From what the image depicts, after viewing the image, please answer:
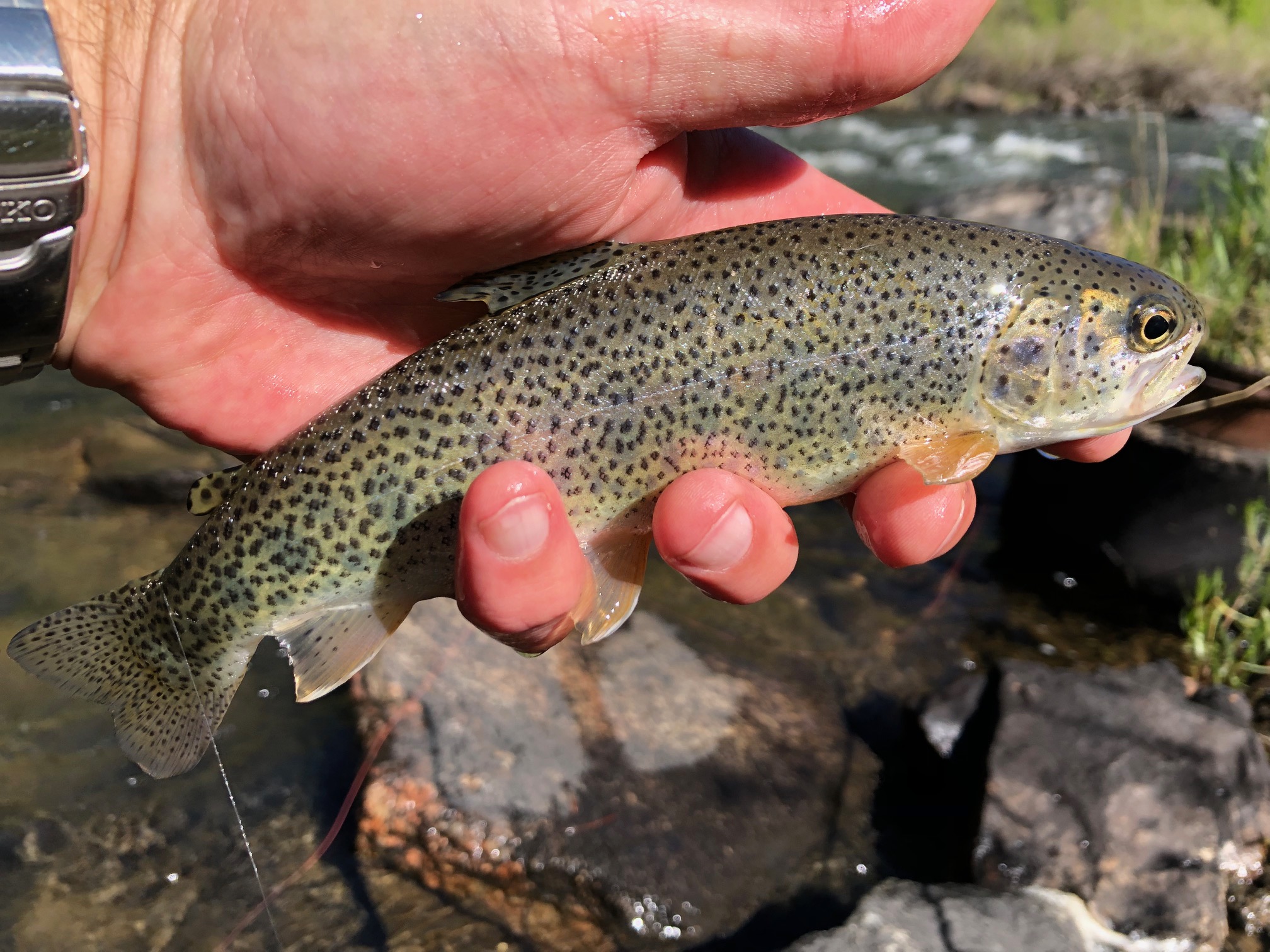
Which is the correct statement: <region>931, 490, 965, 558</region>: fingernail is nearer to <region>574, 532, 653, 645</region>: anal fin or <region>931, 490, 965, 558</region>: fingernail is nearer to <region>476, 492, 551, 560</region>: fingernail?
<region>574, 532, 653, 645</region>: anal fin

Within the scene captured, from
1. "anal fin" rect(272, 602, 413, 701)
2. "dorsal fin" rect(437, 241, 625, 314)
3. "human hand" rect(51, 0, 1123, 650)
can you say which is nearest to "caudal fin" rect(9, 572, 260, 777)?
"anal fin" rect(272, 602, 413, 701)

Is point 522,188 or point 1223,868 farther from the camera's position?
point 1223,868

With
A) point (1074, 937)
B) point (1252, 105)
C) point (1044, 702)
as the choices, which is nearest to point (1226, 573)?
point (1044, 702)

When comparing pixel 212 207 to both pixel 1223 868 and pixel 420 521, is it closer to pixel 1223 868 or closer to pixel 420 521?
pixel 420 521

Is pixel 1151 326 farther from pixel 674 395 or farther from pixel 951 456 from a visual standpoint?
pixel 674 395

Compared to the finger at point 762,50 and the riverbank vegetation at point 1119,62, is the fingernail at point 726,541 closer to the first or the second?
the finger at point 762,50

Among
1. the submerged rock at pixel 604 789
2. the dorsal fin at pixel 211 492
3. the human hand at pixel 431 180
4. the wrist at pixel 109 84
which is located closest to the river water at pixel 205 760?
the submerged rock at pixel 604 789

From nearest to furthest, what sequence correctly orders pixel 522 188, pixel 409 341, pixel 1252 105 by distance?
pixel 522 188, pixel 409 341, pixel 1252 105
